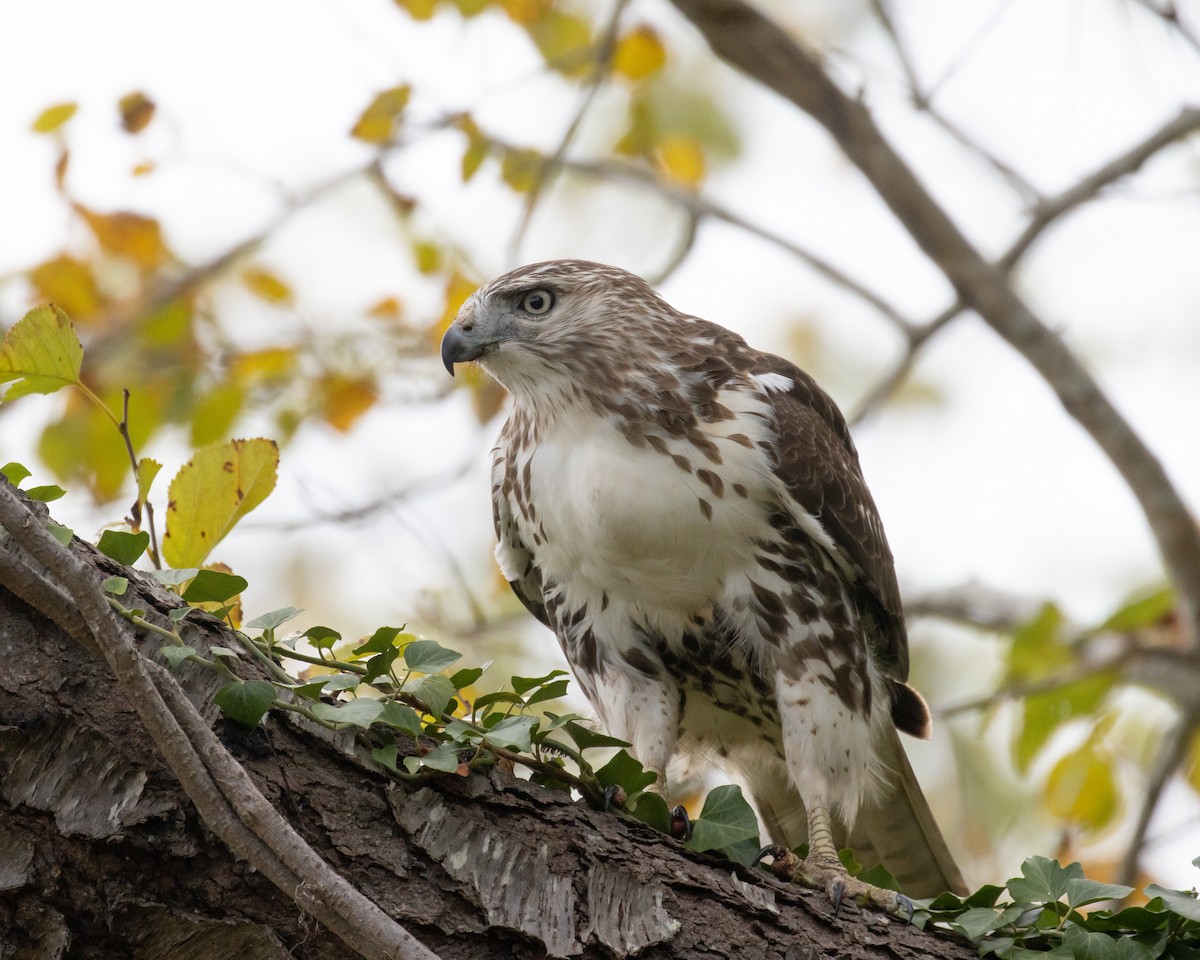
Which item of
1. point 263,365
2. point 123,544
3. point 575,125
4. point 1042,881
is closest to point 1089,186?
point 575,125

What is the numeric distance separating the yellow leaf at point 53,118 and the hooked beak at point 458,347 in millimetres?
2124

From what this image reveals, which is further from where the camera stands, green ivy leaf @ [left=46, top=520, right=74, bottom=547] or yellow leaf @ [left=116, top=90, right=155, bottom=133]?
yellow leaf @ [left=116, top=90, right=155, bottom=133]

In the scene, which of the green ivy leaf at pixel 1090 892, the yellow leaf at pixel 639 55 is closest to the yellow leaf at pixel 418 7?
the yellow leaf at pixel 639 55

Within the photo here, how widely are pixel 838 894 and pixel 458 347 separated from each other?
6.88 feet

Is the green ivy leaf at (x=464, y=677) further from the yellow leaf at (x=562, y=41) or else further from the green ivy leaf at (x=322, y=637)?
the yellow leaf at (x=562, y=41)

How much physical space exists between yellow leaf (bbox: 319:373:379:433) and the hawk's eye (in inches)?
99.7

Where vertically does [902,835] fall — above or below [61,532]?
above

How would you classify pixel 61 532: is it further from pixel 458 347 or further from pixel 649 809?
pixel 458 347

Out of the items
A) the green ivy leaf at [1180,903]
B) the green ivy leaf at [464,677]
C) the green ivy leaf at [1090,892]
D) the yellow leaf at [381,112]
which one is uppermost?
the yellow leaf at [381,112]

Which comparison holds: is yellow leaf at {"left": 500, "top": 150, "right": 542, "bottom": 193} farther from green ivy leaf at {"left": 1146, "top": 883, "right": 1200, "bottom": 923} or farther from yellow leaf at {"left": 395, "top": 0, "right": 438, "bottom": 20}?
green ivy leaf at {"left": 1146, "top": 883, "right": 1200, "bottom": 923}

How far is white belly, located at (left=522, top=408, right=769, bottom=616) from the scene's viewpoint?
3.73 m

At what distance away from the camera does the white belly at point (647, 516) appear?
3.73 m

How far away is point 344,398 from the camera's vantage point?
6684mm

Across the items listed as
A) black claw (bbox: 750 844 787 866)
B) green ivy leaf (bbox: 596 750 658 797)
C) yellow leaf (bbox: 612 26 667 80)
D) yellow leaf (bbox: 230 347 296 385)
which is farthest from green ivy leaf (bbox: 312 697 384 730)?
yellow leaf (bbox: 612 26 667 80)
